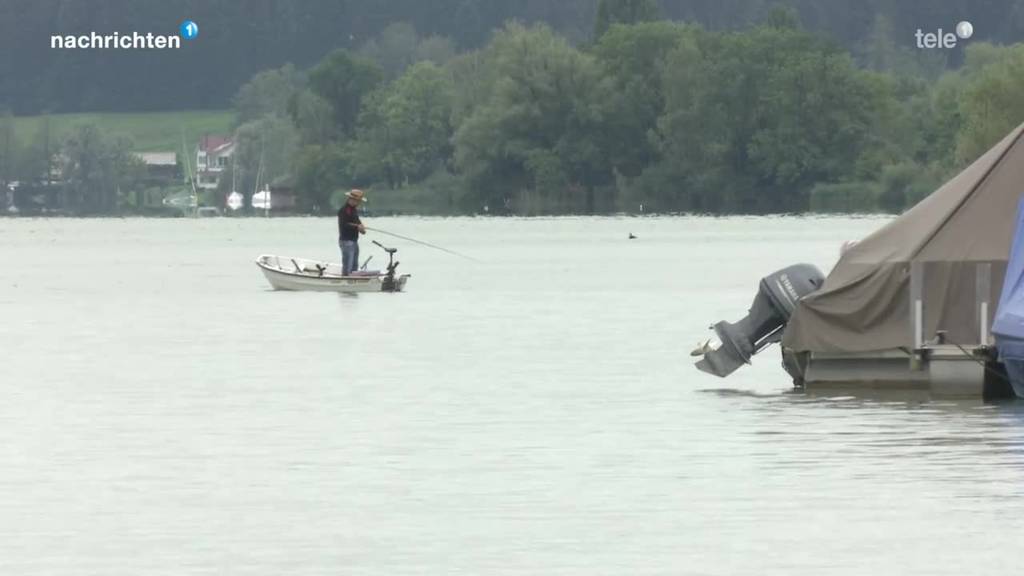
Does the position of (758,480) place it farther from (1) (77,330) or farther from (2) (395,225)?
(2) (395,225)

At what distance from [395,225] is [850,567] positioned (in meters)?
145

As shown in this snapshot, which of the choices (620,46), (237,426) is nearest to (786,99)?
(620,46)

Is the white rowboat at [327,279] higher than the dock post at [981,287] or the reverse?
the reverse

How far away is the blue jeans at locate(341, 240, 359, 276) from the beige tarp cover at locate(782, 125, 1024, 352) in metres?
29.0

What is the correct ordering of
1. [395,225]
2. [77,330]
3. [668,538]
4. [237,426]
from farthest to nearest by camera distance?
1. [395,225]
2. [77,330]
3. [237,426]
4. [668,538]

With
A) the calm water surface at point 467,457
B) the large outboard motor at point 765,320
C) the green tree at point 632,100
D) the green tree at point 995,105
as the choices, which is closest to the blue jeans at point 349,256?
the calm water surface at point 467,457

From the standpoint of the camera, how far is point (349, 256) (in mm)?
59906

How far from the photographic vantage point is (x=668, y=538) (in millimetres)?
17922

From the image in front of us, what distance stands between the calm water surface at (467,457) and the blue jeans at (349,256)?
610cm

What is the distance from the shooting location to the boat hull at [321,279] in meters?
61.3

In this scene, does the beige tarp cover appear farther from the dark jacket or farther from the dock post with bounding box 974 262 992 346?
the dark jacket

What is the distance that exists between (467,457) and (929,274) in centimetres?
777

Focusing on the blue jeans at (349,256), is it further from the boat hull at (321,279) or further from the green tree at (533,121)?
the green tree at (533,121)

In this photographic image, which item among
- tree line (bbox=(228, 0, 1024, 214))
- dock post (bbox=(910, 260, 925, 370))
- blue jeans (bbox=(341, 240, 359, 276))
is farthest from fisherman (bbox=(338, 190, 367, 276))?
tree line (bbox=(228, 0, 1024, 214))
